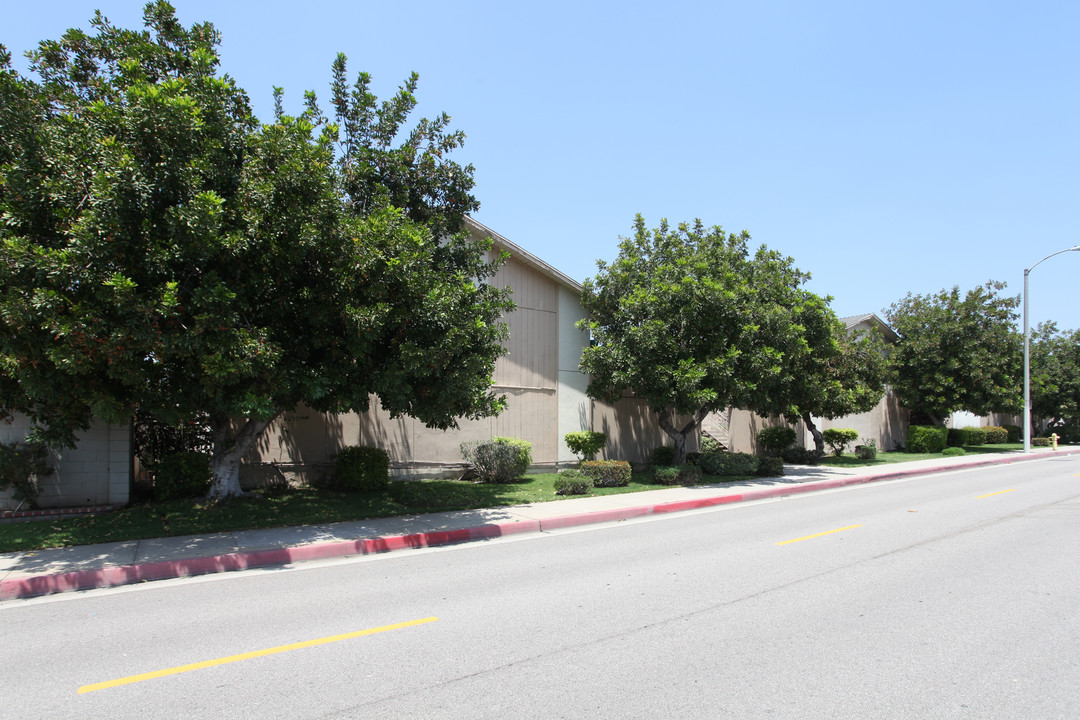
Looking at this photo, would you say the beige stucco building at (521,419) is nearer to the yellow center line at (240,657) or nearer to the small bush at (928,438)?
the yellow center line at (240,657)

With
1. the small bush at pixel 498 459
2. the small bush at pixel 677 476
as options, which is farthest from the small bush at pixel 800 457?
the small bush at pixel 498 459

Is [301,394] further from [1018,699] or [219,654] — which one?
[1018,699]

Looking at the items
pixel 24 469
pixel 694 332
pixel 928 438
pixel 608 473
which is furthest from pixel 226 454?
pixel 928 438

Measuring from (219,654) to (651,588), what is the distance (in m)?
4.16

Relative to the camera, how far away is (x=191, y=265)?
839 cm

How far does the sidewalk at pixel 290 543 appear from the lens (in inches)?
293

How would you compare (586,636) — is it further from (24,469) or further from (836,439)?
(836,439)

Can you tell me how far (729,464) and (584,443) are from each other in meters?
4.20

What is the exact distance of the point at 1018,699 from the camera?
163 inches

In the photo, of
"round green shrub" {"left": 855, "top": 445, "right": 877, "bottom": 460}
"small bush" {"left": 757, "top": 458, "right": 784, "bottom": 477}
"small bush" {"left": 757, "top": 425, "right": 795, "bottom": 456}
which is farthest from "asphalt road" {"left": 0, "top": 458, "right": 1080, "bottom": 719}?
"round green shrub" {"left": 855, "top": 445, "right": 877, "bottom": 460}

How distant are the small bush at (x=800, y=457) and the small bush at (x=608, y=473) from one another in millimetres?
11049

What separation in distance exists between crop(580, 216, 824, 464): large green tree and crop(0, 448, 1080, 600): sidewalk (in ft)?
10.1

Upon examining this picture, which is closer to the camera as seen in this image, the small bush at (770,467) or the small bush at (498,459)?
the small bush at (498,459)

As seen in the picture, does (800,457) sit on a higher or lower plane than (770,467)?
lower
